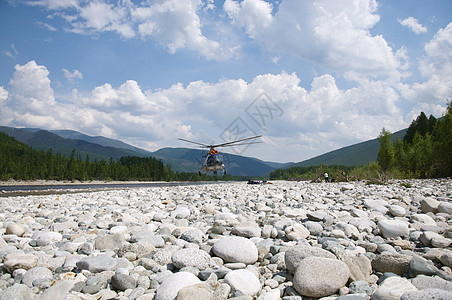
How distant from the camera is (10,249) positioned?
3.64 metres

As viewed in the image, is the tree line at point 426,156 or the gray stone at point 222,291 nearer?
the gray stone at point 222,291

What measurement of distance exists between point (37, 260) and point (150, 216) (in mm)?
3112

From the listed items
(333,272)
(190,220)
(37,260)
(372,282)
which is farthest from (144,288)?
(190,220)

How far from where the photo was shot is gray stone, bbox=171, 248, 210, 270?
2986 millimetres

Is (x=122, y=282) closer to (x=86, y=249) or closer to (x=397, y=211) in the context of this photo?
(x=86, y=249)

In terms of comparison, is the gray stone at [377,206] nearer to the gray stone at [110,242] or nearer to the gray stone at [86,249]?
the gray stone at [110,242]

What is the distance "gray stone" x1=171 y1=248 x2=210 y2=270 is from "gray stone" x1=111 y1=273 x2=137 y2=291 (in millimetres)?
526

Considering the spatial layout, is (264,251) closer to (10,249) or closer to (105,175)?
(10,249)

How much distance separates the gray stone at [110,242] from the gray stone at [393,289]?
10.5ft

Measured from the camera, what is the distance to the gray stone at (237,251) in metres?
3.18

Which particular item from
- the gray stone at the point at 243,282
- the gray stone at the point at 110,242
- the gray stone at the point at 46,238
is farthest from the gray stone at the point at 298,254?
the gray stone at the point at 46,238

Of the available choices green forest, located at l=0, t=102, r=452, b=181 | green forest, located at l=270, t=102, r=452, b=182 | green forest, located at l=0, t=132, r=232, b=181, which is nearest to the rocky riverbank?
green forest, located at l=270, t=102, r=452, b=182

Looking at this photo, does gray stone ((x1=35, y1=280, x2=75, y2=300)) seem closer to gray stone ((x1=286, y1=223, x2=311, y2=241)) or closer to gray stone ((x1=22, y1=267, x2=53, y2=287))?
gray stone ((x1=22, y1=267, x2=53, y2=287))

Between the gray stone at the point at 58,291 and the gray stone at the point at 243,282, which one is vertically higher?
the gray stone at the point at 243,282
